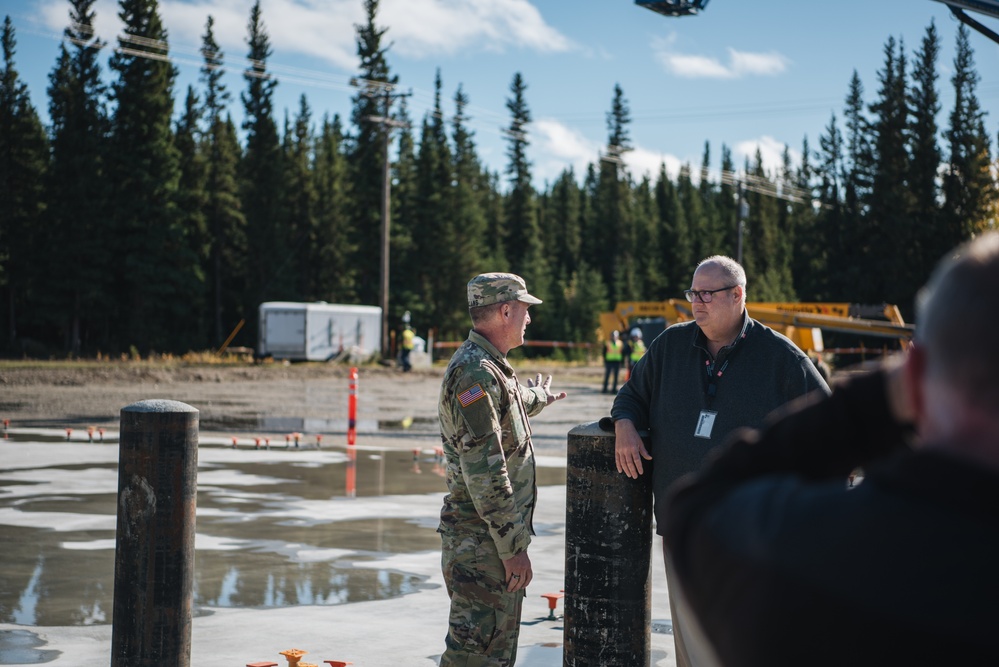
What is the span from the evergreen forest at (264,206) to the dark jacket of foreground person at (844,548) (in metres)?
44.7

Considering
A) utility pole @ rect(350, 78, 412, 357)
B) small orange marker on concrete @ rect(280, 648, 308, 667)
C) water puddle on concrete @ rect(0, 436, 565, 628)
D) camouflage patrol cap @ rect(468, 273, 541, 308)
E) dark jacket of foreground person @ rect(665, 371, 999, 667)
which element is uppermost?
utility pole @ rect(350, 78, 412, 357)

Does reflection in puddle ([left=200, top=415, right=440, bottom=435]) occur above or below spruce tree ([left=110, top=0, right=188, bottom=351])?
below

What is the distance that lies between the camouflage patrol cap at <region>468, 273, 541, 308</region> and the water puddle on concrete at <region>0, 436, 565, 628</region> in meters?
2.99

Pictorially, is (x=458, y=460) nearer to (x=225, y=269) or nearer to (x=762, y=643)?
(x=762, y=643)

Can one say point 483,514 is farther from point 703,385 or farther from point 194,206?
point 194,206

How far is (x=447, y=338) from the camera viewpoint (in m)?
74.2

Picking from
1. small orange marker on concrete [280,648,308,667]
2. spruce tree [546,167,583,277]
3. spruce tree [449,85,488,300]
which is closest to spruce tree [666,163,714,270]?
spruce tree [546,167,583,277]

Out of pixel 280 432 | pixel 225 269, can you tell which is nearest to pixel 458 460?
pixel 280 432

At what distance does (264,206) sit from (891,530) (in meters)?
70.0

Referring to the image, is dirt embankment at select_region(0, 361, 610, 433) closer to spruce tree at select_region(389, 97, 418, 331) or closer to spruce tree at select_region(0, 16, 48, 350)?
spruce tree at select_region(0, 16, 48, 350)

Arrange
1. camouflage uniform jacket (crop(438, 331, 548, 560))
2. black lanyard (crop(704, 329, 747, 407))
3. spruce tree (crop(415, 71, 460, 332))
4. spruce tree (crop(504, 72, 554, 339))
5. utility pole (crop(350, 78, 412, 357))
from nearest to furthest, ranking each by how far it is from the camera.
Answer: camouflage uniform jacket (crop(438, 331, 548, 560)), black lanyard (crop(704, 329, 747, 407)), utility pole (crop(350, 78, 412, 357)), spruce tree (crop(415, 71, 460, 332)), spruce tree (crop(504, 72, 554, 339))

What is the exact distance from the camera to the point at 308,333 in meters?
44.4

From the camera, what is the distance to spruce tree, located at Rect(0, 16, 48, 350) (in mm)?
61156

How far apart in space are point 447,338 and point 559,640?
224ft
